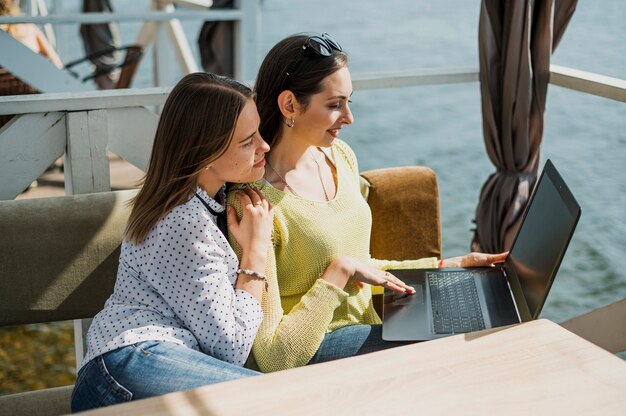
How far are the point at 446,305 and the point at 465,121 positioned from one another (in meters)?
12.1

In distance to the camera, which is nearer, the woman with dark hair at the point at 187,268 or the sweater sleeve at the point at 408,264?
the woman with dark hair at the point at 187,268

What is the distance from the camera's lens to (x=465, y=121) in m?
13.9

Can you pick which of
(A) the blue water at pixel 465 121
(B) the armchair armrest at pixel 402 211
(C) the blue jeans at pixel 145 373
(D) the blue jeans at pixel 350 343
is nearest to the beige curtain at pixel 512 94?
(B) the armchair armrest at pixel 402 211

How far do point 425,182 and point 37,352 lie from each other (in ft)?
6.48

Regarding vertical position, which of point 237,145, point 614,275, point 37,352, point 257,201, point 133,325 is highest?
point 237,145

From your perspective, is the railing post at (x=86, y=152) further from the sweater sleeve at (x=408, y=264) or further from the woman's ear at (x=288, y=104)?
the sweater sleeve at (x=408, y=264)

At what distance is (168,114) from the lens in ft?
6.22

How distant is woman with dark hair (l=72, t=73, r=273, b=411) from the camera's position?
5.74 ft

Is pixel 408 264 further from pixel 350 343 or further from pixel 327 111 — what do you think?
pixel 327 111

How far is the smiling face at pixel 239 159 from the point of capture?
6.29 ft

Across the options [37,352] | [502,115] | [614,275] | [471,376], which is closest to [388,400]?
[471,376]

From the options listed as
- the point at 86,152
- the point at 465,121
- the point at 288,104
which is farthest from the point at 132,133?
the point at 465,121

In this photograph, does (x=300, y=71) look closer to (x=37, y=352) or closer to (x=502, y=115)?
(x=502, y=115)

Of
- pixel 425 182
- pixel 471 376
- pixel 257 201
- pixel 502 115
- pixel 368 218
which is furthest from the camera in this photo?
pixel 502 115
